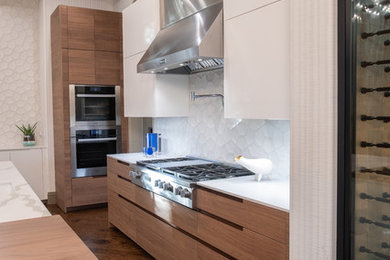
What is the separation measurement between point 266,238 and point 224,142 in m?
1.52

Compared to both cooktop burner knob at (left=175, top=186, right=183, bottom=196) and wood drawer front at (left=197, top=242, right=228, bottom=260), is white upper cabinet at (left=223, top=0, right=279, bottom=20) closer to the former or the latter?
→ cooktop burner knob at (left=175, top=186, right=183, bottom=196)

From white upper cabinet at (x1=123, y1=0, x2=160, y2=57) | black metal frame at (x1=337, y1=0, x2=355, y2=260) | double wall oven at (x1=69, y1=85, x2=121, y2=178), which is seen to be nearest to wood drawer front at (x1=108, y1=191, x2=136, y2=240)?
double wall oven at (x1=69, y1=85, x2=121, y2=178)

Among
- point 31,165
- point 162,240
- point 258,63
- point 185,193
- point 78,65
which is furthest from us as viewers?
point 31,165

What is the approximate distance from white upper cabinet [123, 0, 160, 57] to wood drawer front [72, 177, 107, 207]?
1.83 m

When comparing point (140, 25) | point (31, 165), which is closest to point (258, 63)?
point (140, 25)

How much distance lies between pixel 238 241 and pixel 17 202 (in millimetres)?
1244

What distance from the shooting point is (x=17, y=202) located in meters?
2.04

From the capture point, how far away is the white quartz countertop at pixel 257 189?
2074mm

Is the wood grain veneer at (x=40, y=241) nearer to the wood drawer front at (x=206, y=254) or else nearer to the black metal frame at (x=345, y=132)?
the black metal frame at (x=345, y=132)

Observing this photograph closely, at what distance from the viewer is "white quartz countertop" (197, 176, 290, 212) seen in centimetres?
207

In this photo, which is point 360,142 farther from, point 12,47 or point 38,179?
point 12,47

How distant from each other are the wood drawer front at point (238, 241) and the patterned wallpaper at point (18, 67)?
165 inches

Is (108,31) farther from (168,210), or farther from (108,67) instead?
(168,210)

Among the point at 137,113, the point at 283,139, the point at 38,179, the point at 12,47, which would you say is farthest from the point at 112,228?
the point at 12,47
